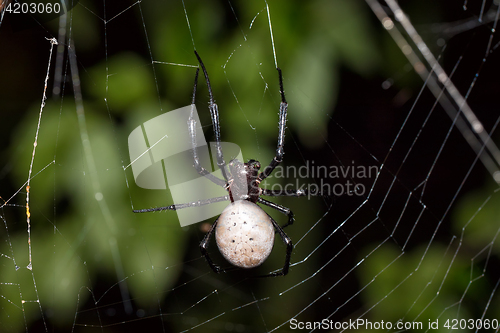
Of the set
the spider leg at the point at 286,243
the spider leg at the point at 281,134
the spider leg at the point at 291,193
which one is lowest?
the spider leg at the point at 286,243

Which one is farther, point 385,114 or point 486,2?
Result: point 385,114

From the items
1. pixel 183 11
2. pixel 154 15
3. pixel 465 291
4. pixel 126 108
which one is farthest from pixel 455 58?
pixel 126 108

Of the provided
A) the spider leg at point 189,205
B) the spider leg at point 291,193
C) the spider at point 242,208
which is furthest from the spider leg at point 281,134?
the spider leg at point 189,205

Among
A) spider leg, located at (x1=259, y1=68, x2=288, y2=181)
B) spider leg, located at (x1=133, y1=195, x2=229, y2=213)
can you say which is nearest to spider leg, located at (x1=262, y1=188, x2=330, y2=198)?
spider leg, located at (x1=259, y1=68, x2=288, y2=181)

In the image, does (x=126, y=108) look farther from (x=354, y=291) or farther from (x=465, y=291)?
(x=465, y=291)

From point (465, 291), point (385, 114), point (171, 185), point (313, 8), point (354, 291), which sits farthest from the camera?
point (354, 291)

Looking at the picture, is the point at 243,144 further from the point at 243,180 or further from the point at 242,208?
the point at 242,208

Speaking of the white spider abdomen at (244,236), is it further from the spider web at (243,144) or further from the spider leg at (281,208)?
the spider web at (243,144)

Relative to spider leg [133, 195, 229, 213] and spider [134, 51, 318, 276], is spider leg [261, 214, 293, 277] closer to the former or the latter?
spider [134, 51, 318, 276]
